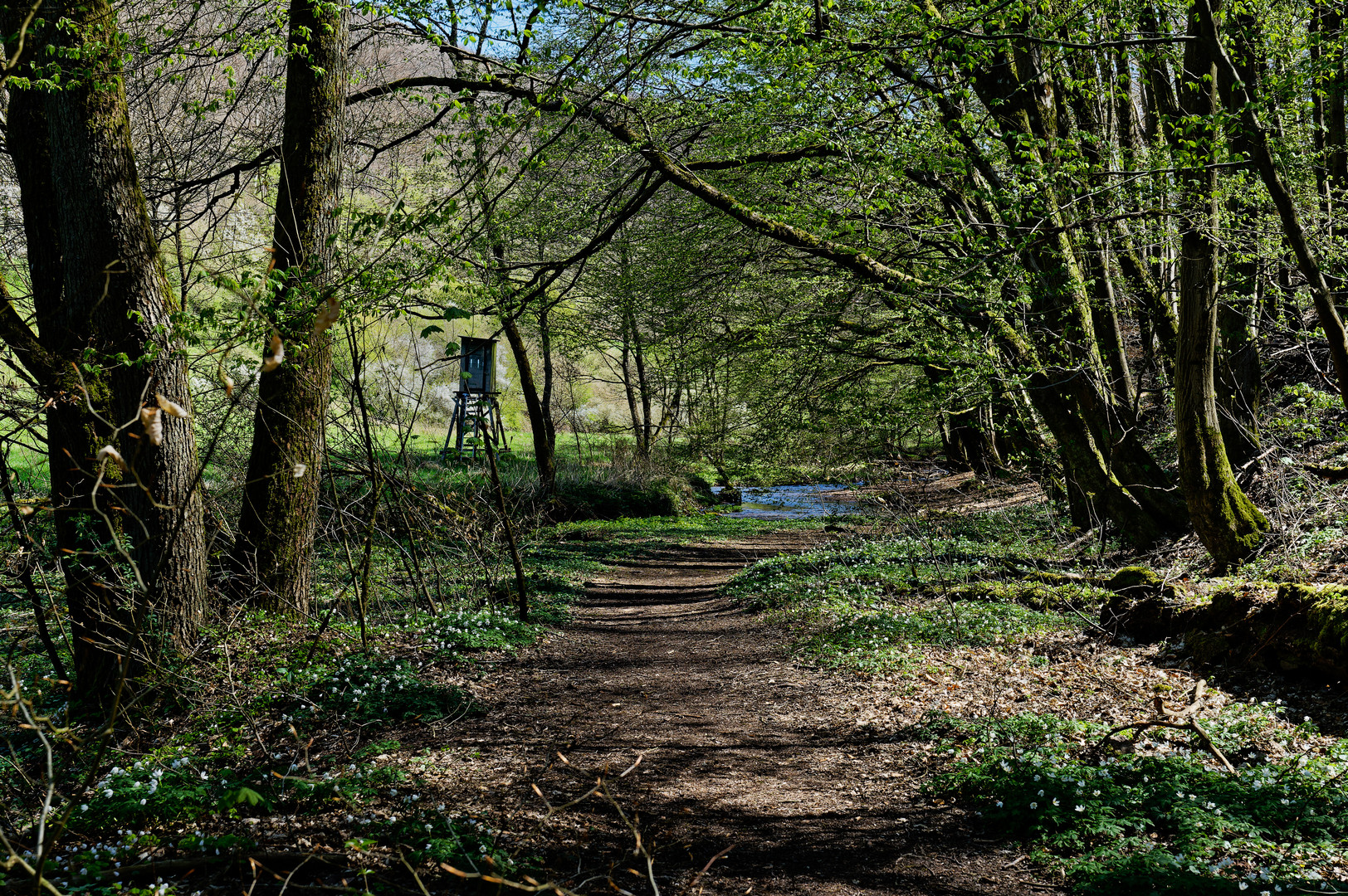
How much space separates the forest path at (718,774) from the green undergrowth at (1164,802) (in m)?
0.26

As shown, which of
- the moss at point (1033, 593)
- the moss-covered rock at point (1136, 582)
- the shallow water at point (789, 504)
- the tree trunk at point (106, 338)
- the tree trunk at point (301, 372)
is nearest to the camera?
the tree trunk at point (106, 338)

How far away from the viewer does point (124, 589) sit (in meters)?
5.79

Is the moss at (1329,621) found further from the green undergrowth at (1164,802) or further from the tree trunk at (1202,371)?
the tree trunk at (1202,371)

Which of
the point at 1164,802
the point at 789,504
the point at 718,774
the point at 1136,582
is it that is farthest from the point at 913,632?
the point at 789,504

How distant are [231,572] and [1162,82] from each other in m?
11.1

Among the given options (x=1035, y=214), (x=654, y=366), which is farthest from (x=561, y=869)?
A: (x=654, y=366)

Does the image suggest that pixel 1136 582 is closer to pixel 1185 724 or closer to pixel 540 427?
pixel 1185 724

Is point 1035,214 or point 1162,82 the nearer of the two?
point 1035,214

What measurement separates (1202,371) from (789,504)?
1807 cm

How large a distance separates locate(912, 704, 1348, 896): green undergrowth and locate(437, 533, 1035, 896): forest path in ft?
0.85

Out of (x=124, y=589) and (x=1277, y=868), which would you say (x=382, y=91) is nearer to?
(x=124, y=589)

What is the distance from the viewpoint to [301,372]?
22.4 ft

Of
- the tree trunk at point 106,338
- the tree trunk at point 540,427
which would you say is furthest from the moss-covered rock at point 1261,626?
the tree trunk at point 540,427

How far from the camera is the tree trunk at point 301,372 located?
272 inches
